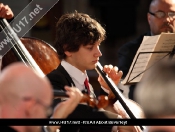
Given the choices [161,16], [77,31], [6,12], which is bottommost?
[161,16]

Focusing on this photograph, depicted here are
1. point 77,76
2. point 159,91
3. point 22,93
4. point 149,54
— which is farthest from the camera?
point 149,54

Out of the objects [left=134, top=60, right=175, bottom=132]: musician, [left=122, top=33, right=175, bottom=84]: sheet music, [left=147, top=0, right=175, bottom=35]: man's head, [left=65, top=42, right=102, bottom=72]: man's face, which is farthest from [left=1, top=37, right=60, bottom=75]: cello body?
[left=134, top=60, right=175, bottom=132]: musician

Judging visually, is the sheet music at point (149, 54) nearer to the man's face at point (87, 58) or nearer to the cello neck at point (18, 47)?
the man's face at point (87, 58)

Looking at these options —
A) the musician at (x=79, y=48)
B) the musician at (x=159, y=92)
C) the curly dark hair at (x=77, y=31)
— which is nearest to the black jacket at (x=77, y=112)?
the musician at (x=79, y=48)

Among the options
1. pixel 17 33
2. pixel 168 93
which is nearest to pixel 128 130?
pixel 17 33

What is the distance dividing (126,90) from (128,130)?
0.86ft

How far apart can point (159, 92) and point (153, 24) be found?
1213mm

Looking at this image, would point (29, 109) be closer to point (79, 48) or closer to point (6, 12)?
point (79, 48)

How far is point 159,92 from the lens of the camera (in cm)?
193

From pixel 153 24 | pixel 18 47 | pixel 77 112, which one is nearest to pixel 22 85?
pixel 77 112

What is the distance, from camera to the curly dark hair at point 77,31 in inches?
112

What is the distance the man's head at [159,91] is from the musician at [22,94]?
0.95 feet

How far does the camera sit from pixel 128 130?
2.81 m

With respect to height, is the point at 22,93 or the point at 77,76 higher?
the point at 22,93
